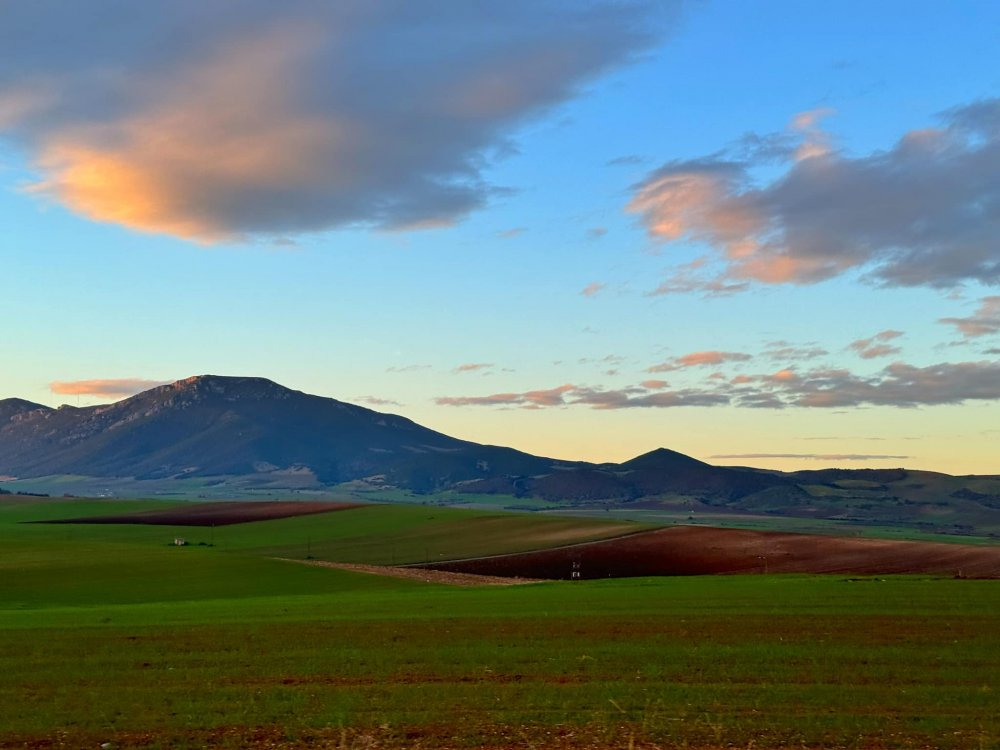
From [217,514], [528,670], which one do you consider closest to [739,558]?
[528,670]

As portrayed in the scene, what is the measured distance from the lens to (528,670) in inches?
1080

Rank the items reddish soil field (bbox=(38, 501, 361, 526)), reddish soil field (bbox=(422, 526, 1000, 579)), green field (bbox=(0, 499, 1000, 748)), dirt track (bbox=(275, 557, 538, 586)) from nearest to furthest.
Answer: green field (bbox=(0, 499, 1000, 748))
dirt track (bbox=(275, 557, 538, 586))
reddish soil field (bbox=(422, 526, 1000, 579))
reddish soil field (bbox=(38, 501, 361, 526))

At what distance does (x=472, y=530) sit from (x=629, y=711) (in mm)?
122354

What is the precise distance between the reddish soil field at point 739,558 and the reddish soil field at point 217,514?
219 ft

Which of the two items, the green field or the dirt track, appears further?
the dirt track

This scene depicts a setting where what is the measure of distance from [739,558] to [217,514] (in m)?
106

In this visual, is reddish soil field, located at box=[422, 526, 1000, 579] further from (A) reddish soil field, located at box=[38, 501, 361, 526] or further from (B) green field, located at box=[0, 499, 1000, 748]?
(A) reddish soil field, located at box=[38, 501, 361, 526]

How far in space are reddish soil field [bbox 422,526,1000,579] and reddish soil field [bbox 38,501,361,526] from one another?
66.7 m

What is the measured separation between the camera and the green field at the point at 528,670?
66.3ft

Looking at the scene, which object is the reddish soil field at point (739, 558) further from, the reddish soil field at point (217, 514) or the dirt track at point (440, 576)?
the reddish soil field at point (217, 514)

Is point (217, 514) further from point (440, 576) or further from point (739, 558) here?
point (739, 558)

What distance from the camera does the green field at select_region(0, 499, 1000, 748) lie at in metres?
20.2

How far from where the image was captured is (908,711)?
2161 centimetres

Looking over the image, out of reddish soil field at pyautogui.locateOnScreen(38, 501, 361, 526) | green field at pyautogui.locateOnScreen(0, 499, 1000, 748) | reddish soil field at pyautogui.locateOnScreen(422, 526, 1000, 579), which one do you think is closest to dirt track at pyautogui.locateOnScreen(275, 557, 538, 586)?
A: reddish soil field at pyautogui.locateOnScreen(422, 526, 1000, 579)
